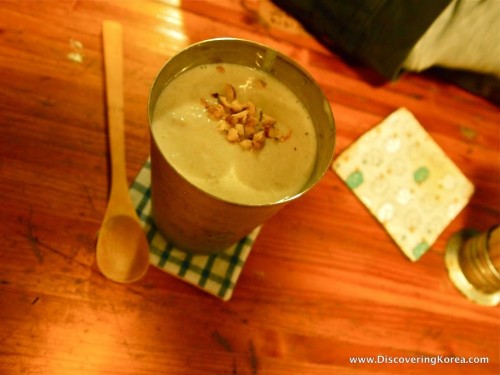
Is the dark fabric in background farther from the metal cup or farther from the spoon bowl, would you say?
the spoon bowl

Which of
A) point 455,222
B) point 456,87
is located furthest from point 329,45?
point 455,222

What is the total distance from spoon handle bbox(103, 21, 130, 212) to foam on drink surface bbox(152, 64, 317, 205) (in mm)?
178

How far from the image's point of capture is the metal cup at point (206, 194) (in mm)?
385

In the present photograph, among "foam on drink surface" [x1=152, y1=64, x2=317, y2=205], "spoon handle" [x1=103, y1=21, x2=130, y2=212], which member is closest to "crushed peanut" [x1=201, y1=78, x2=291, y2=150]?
"foam on drink surface" [x1=152, y1=64, x2=317, y2=205]

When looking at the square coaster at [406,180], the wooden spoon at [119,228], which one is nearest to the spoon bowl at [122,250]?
the wooden spoon at [119,228]

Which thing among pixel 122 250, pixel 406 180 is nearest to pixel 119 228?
pixel 122 250

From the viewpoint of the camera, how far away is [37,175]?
57 cm

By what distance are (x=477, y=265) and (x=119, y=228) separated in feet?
1.98

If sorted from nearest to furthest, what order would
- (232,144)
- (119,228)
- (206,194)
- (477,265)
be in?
1. (206,194)
2. (232,144)
3. (119,228)
4. (477,265)

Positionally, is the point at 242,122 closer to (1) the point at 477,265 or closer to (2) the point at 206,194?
(2) the point at 206,194

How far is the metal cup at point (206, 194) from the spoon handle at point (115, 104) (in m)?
0.07

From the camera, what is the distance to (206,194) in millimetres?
359

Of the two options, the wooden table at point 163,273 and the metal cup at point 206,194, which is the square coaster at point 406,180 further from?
the metal cup at point 206,194

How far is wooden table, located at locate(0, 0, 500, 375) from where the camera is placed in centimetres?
53
